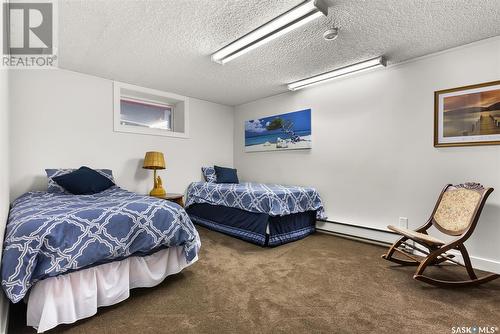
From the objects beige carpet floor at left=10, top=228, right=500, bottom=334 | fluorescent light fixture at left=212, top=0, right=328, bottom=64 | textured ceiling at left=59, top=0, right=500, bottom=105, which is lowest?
beige carpet floor at left=10, top=228, right=500, bottom=334

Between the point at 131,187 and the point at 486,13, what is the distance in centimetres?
467

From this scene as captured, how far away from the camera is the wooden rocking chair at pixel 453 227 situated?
203 centimetres

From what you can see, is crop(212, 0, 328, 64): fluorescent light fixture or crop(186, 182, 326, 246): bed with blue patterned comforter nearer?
crop(212, 0, 328, 64): fluorescent light fixture

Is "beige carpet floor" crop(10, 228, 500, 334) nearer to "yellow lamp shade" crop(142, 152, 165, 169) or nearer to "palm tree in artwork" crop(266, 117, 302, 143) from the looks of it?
"yellow lamp shade" crop(142, 152, 165, 169)

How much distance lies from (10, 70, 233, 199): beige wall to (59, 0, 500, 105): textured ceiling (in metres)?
0.36

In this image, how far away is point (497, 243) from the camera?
7.75ft

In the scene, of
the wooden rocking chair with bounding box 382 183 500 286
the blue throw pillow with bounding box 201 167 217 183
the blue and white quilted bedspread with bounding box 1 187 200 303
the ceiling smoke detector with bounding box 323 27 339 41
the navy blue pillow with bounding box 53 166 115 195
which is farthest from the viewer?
the blue throw pillow with bounding box 201 167 217 183

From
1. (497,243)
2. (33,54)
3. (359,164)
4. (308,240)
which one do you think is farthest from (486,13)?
(33,54)

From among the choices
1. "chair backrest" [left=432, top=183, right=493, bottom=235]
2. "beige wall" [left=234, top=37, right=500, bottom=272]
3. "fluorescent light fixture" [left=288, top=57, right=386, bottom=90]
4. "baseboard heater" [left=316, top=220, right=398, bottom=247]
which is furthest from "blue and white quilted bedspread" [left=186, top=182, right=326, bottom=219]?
"fluorescent light fixture" [left=288, top=57, right=386, bottom=90]

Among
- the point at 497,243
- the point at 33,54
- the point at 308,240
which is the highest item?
the point at 33,54

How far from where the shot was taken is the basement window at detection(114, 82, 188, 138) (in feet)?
12.4

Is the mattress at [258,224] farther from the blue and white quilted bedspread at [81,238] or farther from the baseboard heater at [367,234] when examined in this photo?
the blue and white quilted bedspread at [81,238]

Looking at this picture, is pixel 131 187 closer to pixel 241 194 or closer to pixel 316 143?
pixel 241 194

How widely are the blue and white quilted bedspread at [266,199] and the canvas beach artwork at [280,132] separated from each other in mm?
926
